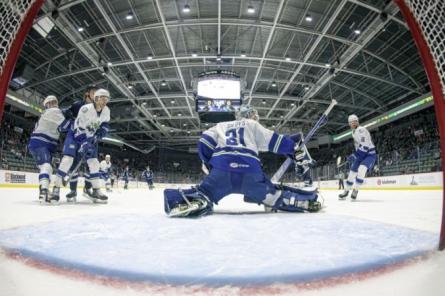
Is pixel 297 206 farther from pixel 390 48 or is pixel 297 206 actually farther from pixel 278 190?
pixel 390 48

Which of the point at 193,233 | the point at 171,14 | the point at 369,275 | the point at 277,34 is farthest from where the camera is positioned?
the point at 277,34

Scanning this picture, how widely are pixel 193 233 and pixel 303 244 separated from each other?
1.92 ft

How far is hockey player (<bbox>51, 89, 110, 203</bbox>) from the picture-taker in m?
3.95

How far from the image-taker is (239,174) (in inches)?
105

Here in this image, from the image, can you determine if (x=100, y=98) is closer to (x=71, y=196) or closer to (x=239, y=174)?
(x=71, y=196)

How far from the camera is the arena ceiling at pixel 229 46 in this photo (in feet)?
34.8

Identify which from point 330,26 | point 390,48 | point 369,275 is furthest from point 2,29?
point 390,48

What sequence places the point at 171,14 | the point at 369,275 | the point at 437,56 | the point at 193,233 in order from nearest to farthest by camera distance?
the point at 369,275, the point at 437,56, the point at 193,233, the point at 171,14

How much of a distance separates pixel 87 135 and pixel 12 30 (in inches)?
113

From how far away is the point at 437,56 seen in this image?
52.4 inches

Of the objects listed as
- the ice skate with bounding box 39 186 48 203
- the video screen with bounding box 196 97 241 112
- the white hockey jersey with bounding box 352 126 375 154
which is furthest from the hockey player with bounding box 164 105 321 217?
the video screen with bounding box 196 97 241 112

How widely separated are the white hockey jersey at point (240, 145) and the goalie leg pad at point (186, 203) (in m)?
0.33

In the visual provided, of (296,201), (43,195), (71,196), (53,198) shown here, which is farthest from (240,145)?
(71,196)

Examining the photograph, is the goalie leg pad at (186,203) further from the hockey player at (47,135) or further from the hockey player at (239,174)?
the hockey player at (47,135)
